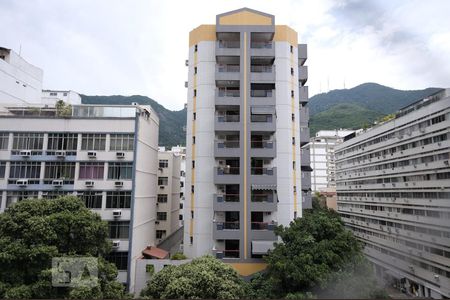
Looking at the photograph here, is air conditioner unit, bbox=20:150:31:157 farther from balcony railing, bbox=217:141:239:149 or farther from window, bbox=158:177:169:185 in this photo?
balcony railing, bbox=217:141:239:149

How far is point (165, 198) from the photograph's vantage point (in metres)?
19.4

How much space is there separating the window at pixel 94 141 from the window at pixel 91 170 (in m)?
0.77

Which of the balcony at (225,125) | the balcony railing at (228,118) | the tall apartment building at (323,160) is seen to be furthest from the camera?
the tall apartment building at (323,160)

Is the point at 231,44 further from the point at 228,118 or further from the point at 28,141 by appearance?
the point at 28,141

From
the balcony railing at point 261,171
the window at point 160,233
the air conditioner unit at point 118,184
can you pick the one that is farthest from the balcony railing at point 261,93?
the window at point 160,233

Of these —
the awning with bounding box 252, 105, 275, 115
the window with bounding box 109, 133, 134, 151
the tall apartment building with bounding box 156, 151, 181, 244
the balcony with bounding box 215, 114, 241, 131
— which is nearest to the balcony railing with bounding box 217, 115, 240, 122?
the balcony with bounding box 215, 114, 241, 131

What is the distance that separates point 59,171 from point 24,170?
59.9 inches

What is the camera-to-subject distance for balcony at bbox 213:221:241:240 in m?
12.7

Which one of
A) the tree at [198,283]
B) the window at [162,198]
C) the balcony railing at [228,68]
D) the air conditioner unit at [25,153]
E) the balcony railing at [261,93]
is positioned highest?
the balcony railing at [228,68]

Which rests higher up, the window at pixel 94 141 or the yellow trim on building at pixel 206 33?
the yellow trim on building at pixel 206 33

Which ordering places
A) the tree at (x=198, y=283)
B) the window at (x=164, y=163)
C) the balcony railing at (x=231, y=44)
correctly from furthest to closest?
1. the window at (x=164, y=163)
2. the balcony railing at (x=231, y=44)
3. the tree at (x=198, y=283)

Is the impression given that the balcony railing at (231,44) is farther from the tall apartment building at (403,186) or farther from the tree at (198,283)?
the tree at (198,283)

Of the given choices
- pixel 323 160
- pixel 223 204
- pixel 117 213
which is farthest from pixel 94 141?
pixel 323 160

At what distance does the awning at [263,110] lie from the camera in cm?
1359
